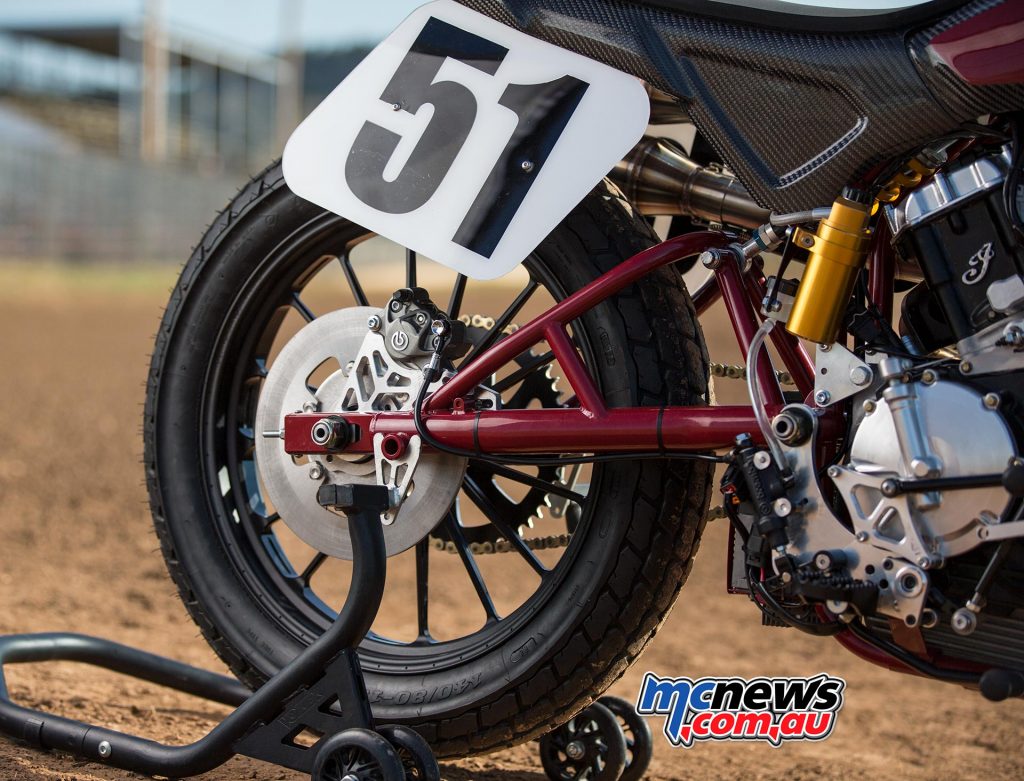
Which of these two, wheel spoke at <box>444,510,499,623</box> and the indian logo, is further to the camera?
wheel spoke at <box>444,510,499,623</box>

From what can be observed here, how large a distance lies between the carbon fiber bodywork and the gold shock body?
0.05 m

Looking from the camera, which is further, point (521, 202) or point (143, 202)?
point (143, 202)

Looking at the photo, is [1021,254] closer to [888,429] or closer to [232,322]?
[888,429]

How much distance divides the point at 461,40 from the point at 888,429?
1.00 meters

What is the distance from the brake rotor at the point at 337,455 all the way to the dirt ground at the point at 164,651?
0.49 meters

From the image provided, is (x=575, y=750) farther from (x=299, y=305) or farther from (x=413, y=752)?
(x=299, y=305)

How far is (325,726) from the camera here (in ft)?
6.46

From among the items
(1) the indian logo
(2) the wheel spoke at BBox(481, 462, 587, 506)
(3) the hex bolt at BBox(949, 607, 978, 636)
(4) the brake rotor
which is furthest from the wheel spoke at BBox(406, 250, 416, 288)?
(3) the hex bolt at BBox(949, 607, 978, 636)

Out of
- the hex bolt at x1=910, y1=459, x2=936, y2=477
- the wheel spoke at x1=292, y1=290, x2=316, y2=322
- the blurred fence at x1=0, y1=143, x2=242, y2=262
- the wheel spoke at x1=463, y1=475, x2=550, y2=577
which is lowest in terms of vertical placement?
the hex bolt at x1=910, y1=459, x2=936, y2=477

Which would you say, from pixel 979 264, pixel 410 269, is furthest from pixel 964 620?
pixel 410 269

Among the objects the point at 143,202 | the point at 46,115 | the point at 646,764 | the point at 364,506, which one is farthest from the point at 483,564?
the point at 46,115

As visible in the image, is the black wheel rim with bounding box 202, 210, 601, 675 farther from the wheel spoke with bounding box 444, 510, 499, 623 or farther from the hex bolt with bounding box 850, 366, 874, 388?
the hex bolt with bounding box 850, 366, 874, 388

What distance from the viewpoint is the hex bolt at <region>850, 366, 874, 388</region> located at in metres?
1.75

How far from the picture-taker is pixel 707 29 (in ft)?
6.30
